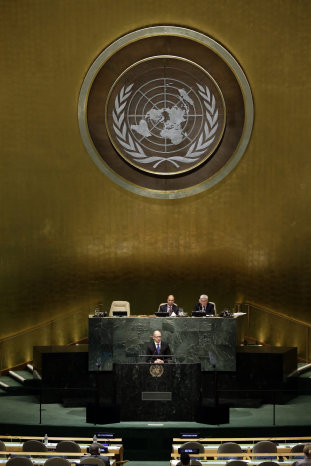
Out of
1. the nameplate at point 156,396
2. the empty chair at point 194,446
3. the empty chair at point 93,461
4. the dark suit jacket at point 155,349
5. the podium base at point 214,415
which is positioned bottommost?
the podium base at point 214,415

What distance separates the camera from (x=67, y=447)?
30.1ft

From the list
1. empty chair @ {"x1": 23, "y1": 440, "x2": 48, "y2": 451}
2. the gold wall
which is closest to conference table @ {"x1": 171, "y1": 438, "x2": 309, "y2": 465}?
empty chair @ {"x1": 23, "y1": 440, "x2": 48, "y2": 451}

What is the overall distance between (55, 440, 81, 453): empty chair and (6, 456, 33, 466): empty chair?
949 mm

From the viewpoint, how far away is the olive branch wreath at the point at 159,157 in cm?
1458

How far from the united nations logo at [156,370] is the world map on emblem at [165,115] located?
14.0 ft

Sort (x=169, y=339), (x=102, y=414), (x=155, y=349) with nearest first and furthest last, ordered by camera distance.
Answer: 1. (x=102, y=414)
2. (x=155, y=349)
3. (x=169, y=339)

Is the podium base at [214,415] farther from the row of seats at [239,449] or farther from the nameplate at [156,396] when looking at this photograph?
the row of seats at [239,449]

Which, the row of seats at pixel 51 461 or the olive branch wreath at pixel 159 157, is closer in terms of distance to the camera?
the row of seats at pixel 51 461

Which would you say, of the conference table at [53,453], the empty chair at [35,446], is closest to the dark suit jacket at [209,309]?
the conference table at [53,453]

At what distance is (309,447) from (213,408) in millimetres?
3347

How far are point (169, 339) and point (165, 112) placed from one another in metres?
4.21

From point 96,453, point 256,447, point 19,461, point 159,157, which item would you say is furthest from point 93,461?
point 159,157

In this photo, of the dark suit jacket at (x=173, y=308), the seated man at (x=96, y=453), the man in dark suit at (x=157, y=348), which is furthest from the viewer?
the dark suit jacket at (x=173, y=308)

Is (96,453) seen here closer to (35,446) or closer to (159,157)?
(35,446)
